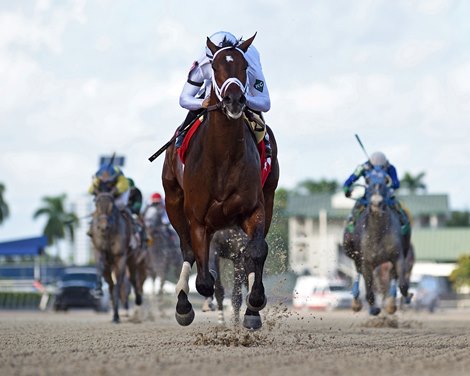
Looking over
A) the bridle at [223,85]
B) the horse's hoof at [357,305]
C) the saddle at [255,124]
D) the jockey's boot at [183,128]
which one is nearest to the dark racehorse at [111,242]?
the horse's hoof at [357,305]

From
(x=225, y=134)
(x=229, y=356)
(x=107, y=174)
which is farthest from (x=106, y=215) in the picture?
(x=229, y=356)

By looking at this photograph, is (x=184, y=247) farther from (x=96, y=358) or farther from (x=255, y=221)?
(x=96, y=358)

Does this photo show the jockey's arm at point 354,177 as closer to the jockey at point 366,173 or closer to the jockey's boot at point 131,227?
the jockey at point 366,173

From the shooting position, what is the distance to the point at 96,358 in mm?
9727

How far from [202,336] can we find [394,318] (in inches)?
365

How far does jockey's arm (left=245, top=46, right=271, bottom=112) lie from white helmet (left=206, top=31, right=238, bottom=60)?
0.42 metres

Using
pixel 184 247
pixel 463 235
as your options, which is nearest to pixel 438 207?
pixel 463 235

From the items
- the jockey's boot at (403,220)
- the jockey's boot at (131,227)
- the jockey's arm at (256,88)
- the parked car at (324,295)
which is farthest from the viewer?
the parked car at (324,295)

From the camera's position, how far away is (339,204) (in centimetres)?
10925

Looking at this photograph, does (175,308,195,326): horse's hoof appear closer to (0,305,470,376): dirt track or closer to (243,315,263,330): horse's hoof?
(0,305,470,376): dirt track

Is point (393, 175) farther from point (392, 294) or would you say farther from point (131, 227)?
point (131, 227)

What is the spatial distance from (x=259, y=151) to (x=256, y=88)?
2.75ft

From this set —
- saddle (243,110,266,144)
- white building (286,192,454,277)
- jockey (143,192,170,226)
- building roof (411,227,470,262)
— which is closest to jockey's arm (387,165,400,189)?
saddle (243,110,266,144)

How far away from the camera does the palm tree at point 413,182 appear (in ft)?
394
